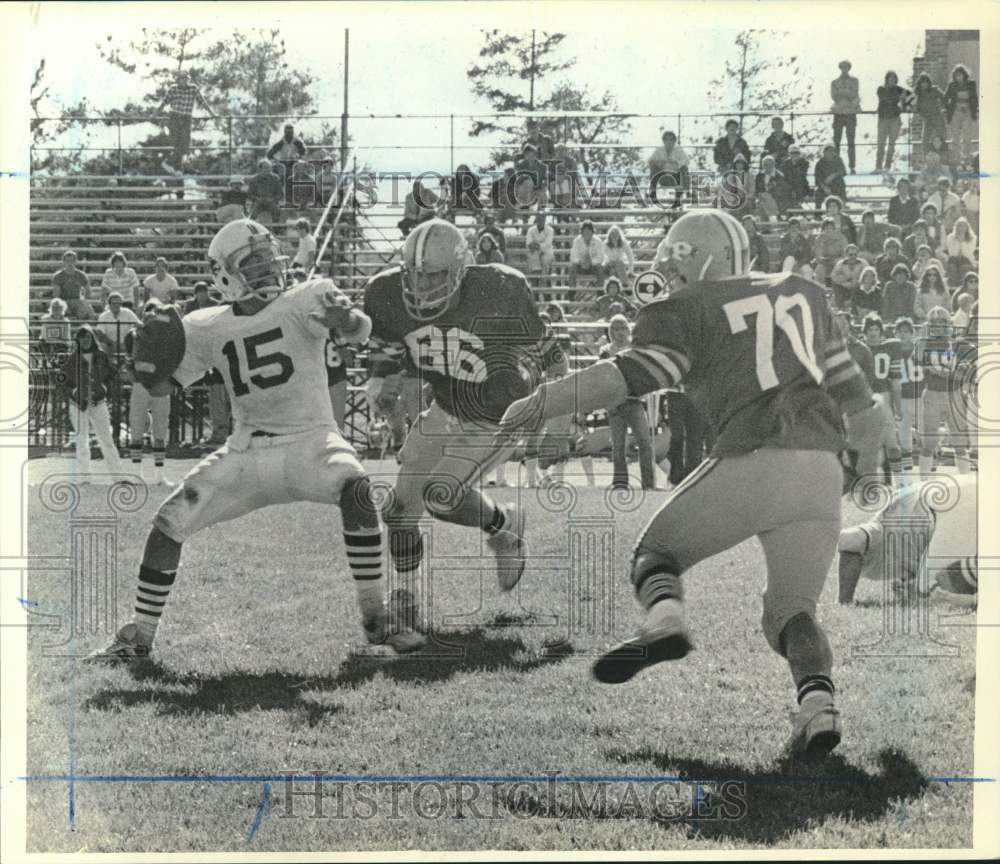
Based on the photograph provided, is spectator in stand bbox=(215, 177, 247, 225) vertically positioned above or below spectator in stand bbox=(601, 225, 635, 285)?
above

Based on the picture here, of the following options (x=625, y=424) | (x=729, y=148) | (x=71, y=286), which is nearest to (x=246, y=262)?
(x=71, y=286)

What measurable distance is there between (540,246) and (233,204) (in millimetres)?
1165

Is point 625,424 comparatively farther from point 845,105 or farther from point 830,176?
point 845,105

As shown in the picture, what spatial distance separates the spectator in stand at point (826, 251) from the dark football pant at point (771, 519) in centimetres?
65

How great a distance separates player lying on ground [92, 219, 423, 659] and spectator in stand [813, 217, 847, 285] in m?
1.62

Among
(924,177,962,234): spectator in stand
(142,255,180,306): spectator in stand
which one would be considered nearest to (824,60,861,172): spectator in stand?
(924,177,962,234): spectator in stand

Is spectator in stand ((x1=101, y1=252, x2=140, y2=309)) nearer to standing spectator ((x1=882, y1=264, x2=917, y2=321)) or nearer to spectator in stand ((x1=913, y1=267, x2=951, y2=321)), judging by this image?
standing spectator ((x1=882, y1=264, x2=917, y2=321))

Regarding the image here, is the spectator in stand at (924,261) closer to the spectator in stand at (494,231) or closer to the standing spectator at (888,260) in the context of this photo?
the standing spectator at (888,260)

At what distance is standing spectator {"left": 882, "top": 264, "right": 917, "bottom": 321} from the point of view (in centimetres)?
459

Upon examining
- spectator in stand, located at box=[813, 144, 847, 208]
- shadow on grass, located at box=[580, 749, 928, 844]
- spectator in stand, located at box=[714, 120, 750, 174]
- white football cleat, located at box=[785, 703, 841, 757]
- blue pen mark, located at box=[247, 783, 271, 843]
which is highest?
spectator in stand, located at box=[714, 120, 750, 174]

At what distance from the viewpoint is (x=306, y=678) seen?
455 cm

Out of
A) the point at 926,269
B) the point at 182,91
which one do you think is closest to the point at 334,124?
the point at 182,91

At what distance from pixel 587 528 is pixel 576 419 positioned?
44cm

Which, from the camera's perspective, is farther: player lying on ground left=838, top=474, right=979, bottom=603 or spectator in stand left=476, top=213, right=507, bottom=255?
spectator in stand left=476, top=213, right=507, bottom=255
